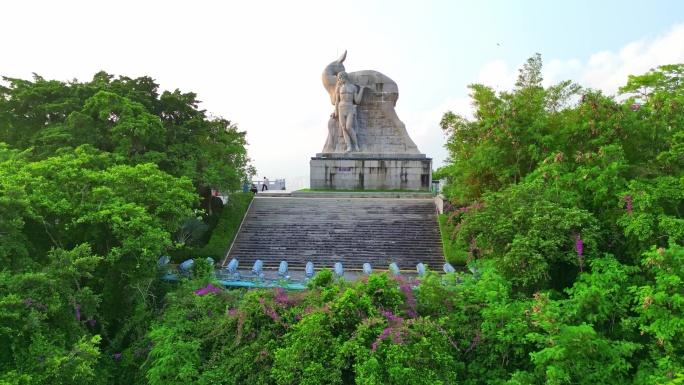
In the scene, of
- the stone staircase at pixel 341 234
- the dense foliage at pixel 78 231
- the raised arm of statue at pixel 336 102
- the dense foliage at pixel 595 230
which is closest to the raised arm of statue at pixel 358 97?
the raised arm of statue at pixel 336 102

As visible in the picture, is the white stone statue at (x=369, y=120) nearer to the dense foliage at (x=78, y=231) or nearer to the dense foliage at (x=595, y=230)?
the dense foliage at (x=78, y=231)

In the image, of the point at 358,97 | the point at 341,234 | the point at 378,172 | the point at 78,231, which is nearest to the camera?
the point at 78,231

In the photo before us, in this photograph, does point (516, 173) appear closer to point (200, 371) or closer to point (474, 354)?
point (474, 354)

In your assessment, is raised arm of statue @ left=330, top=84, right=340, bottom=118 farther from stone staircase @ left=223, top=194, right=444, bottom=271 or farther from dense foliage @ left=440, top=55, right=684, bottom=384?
dense foliage @ left=440, top=55, right=684, bottom=384

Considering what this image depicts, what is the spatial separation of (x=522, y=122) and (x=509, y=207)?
11.3 ft

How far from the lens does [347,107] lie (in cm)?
2498

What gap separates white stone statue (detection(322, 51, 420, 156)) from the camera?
2578 centimetres

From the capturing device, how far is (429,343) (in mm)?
6398

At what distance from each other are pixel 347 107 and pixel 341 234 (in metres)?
9.76

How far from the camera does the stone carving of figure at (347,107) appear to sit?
983 inches

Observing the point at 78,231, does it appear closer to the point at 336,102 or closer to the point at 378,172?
the point at 378,172

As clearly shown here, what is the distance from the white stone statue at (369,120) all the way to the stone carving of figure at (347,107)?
0.05 metres

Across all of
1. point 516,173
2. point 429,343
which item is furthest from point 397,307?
point 516,173

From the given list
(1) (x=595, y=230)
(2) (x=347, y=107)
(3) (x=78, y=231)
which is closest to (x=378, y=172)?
(2) (x=347, y=107)
